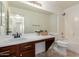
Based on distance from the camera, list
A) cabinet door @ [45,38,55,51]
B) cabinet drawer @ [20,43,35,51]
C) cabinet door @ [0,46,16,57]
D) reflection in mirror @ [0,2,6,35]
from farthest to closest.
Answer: cabinet door @ [45,38,55,51]
reflection in mirror @ [0,2,6,35]
cabinet drawer @ [20,43,35,51]
cabinet door @ [0,46,16,57]

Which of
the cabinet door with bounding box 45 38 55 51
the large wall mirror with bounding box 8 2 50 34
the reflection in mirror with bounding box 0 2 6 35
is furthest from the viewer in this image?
the cabinet door with bounding box 45 38 55 51

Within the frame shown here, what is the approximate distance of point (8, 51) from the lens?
1.44m

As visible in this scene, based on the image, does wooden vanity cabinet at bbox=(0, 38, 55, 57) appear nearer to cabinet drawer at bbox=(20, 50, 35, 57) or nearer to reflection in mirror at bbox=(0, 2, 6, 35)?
cabinet drawer at bbox=(20, 50, 35, 57)

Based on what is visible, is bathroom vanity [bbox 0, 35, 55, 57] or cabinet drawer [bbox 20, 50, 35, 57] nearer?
bathroom vanity [bbox 0, 35, 55, 57]

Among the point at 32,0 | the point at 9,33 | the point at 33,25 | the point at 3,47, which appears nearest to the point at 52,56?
the point at 33,25

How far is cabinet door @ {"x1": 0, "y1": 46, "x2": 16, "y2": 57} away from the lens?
1381mm

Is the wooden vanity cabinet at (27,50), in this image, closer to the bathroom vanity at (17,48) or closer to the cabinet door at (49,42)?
the bathroom vanity at (17,48)

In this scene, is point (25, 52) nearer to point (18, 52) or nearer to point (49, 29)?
point (18, 52)

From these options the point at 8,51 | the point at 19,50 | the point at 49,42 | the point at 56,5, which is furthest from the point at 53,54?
the point at 56,5

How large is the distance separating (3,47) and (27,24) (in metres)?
1.05

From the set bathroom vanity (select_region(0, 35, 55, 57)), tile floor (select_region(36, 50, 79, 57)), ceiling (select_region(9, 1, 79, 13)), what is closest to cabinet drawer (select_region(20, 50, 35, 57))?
bathroom vanity (select_region(0, 35, 55, 57))

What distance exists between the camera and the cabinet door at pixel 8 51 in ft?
4.53

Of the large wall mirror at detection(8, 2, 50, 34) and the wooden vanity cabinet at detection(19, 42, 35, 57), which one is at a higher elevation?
the large wall mirror at detection(8, 2, 50, 34)

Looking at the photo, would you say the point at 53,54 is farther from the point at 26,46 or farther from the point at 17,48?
the point at 17,48
